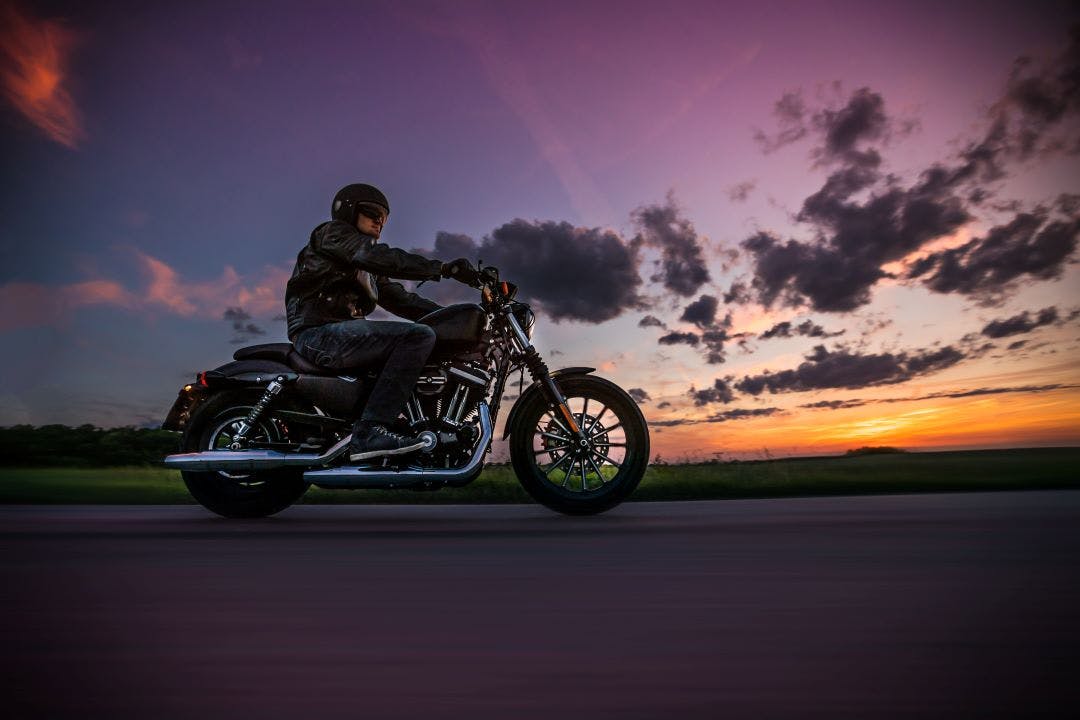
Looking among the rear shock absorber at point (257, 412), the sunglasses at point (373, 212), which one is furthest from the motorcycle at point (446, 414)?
the sunglasses at point (373, 212)

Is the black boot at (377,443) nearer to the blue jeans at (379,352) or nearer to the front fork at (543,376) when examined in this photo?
the blue jeans at (379,352)

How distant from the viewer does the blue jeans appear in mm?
6109

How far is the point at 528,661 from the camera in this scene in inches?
89.0

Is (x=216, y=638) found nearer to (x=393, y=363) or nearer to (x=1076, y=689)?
(x=1076, y=689)

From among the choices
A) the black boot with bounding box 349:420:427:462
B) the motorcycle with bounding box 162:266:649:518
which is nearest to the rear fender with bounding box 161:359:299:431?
the motorcycle with bounding box 162:266:649:518

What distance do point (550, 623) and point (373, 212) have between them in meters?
4.34

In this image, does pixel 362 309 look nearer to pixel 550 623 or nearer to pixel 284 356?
pixel 284 356

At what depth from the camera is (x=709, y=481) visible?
8.16 meters

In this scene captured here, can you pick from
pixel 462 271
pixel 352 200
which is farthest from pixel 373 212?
pixel 462 271

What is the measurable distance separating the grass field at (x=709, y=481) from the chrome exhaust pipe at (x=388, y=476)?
1.56 meters

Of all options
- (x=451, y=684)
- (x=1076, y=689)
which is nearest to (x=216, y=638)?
(x=451, y=684)

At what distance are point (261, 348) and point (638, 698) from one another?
201 inches

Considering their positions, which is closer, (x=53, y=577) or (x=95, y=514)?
(x=53, y=577)

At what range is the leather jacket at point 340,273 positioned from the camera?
20.4 ft
